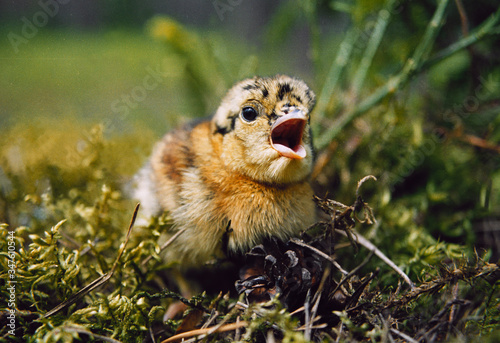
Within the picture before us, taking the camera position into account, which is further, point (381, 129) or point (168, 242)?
point (381, 129)

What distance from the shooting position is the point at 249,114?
3.82 feet

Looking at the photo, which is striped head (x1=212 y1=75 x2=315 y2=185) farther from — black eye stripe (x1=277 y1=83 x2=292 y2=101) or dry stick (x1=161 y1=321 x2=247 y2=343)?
dry stick (x1=161 y1=321 x2=247 y2=343)

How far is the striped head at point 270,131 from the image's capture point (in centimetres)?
110

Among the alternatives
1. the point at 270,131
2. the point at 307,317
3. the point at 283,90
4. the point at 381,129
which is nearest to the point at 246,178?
the point at 270,131

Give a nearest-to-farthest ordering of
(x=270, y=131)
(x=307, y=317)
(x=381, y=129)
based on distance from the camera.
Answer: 1. (x=307, y=317)
2. (x=270, y=131)
3. (x=381, y=129)

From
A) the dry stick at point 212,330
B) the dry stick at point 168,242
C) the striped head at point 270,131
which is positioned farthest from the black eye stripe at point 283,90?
the dry stick at point 212,330

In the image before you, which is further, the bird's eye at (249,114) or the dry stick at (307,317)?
the bird's eye at (249,114)

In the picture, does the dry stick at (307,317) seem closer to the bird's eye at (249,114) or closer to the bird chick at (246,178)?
the bird chick at (246,178)

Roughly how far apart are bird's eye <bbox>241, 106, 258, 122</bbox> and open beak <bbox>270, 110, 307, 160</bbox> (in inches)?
3.3

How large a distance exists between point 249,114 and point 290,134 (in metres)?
0.16

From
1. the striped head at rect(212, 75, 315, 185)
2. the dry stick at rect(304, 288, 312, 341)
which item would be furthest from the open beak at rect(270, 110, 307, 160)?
the dry stick at rect(304, 288, 312, 341)

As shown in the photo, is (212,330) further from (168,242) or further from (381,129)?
(381,129)

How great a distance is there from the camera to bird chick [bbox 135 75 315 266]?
3.68 ft

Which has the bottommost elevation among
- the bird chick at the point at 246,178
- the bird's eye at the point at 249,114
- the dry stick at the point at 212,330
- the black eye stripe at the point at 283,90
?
the dry stick at the point at 212,330
